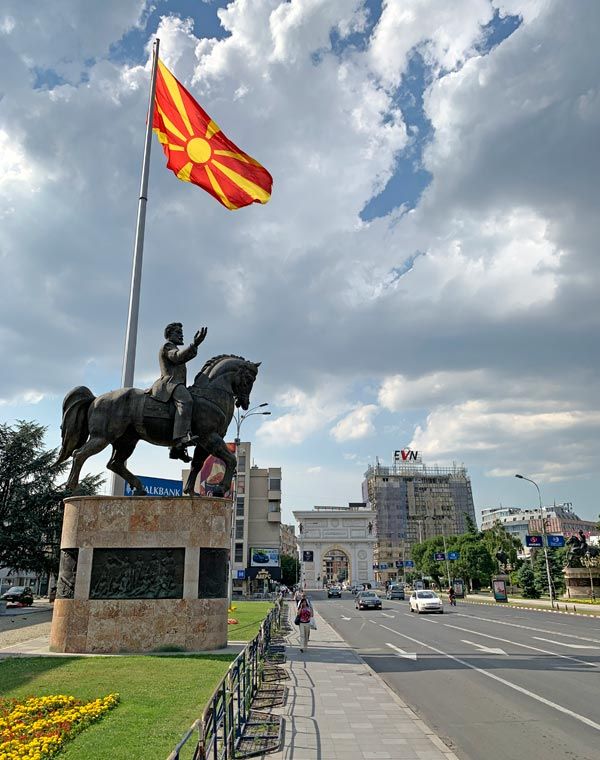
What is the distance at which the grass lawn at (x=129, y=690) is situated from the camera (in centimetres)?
677

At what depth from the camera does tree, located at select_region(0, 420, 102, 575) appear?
4119 cm

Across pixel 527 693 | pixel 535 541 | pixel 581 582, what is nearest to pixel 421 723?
pixel 527 693

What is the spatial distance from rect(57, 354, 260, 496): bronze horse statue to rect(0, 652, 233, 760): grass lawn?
459 cm

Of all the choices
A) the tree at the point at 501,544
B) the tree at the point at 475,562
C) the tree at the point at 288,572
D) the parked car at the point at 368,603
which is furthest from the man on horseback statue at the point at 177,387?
the tree at the point at 288,572

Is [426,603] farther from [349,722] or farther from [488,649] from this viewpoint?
[349,722]

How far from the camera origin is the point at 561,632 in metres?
22.6

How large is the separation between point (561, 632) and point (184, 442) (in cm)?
1723

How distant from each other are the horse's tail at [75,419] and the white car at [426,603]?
28571mm

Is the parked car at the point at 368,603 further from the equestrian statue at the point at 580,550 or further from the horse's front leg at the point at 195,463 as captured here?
the horse's front leg at the point at 195,463

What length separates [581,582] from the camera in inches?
1993

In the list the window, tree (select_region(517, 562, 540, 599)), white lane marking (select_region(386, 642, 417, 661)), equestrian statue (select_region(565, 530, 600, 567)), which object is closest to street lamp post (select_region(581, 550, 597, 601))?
equestrian statue (select_region(565, 530, 600, 567))

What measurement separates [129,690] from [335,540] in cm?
10871

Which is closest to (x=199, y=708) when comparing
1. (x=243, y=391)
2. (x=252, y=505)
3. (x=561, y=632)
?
(x=243, y=391)

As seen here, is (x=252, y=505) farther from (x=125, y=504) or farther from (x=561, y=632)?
(x=125, y=504)
